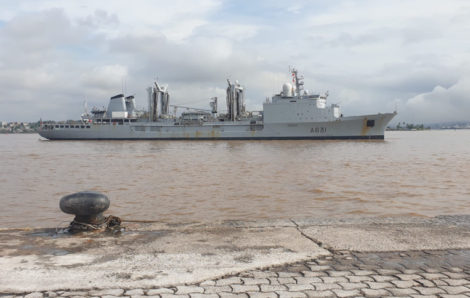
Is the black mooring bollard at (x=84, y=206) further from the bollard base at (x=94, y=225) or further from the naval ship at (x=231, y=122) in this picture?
the naval ship at (x=231, y=122)

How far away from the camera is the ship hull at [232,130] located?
1690 inches

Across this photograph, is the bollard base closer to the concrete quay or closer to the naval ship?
the concrete quay

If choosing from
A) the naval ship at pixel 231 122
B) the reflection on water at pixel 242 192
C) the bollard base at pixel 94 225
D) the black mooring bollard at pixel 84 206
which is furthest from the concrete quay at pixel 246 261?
the naval ship at pixel 231 122

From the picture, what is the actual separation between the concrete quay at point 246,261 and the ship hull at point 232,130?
130ft

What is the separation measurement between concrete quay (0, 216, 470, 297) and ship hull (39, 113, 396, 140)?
39.7m

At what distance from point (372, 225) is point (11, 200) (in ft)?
28.6

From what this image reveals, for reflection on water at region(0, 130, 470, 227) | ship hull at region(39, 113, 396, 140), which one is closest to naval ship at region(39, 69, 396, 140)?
ship hull at region(39, 113, 396, 140)

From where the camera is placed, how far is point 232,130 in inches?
1929

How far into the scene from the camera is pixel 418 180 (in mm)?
12109

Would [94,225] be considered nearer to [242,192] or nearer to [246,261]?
[246,261]

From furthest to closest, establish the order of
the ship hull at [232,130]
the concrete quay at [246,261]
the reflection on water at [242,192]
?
the ship hull at [232,130] < the reflection on water at [242,192] < the concrete quay at [246,261]

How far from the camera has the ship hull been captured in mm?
42938

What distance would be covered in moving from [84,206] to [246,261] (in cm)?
232

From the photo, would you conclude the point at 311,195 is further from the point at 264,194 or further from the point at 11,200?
the point at 11,200
